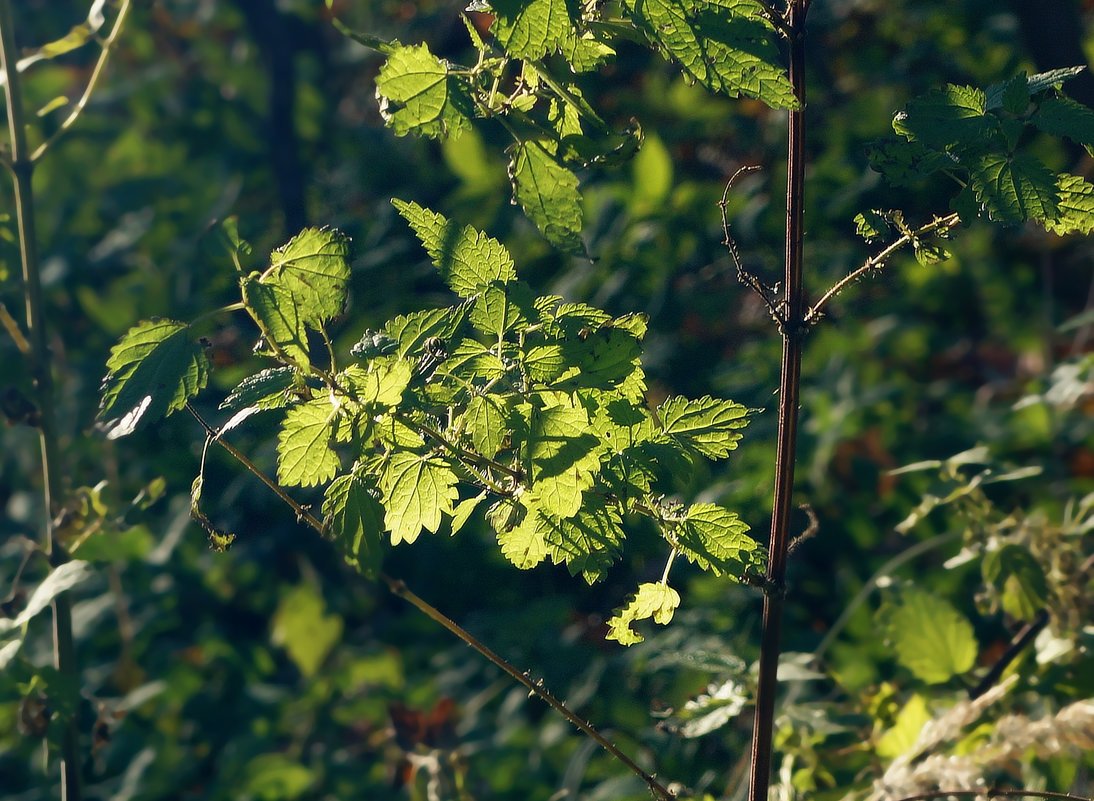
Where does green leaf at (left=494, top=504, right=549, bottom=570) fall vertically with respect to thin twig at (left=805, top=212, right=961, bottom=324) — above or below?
below

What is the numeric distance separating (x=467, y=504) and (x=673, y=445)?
0.16m

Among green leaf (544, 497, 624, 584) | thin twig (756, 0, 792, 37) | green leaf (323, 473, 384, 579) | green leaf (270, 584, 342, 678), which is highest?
thin twig (756, 0, 792, 37)

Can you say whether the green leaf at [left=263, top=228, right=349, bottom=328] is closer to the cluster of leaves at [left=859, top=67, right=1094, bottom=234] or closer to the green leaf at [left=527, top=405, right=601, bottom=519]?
the green leaf at [left=527, top=405, right=601, bottom=519]

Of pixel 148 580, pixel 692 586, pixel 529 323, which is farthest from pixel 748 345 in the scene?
pixel 529 323

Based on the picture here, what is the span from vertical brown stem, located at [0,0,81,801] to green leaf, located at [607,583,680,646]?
0.70m

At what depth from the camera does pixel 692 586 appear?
70.6 inches

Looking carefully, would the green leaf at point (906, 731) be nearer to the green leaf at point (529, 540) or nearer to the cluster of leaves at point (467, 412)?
the cluster of leaves at point (467, 412)

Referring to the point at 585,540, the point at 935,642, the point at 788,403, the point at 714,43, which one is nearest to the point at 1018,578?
the point at 935,642

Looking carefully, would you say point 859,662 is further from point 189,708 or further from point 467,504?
point 189,708

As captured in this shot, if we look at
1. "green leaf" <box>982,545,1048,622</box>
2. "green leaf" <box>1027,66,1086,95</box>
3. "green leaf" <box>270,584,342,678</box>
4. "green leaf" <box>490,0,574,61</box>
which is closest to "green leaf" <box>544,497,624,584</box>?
"green leaf" <box>490,0,574,61</box>

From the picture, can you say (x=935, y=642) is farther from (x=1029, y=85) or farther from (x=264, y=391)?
(x=264, y=391)

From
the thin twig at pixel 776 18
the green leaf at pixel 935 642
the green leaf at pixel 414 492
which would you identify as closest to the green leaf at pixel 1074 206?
the thin twig at pixel 776 18

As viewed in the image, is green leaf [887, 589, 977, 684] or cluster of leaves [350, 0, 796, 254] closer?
cluster of leaves [350, 0, 796, 254]

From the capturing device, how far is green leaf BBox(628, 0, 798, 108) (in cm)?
73
